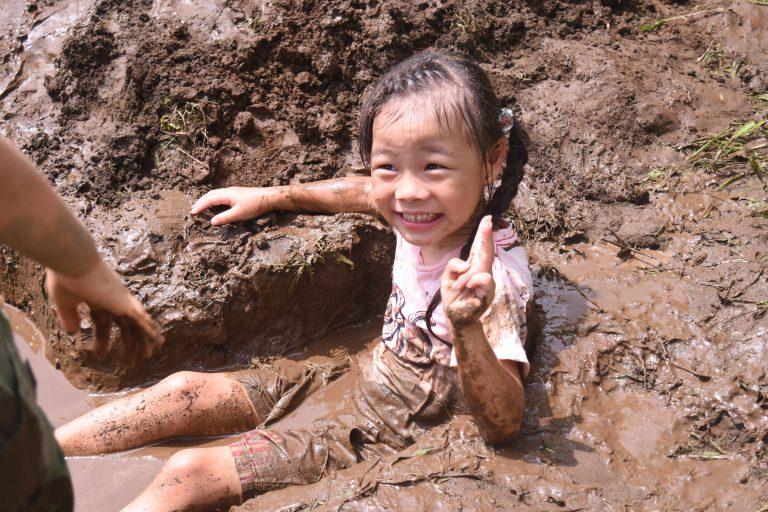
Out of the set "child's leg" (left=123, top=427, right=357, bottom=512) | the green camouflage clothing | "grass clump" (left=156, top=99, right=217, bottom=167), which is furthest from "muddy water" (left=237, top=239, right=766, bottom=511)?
"grass clump" (left=156, top=99, right=217, bottom=167)

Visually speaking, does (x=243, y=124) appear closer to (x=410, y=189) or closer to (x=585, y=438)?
(x=410, y=189)

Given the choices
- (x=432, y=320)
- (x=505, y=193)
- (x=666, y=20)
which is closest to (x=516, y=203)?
(x=505, y=193)

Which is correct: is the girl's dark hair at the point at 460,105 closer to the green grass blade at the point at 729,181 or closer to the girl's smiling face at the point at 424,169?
the girl's smiling face at the point at 424,169

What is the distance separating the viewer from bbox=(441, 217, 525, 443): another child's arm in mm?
2258

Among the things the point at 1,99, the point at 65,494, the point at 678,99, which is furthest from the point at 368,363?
the point at 1,99

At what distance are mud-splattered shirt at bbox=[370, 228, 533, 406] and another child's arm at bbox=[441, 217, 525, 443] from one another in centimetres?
17

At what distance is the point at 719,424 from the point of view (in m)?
2.71

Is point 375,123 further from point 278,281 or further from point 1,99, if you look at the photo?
point 1,99

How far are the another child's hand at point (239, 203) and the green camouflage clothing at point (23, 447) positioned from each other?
2036 millimetres

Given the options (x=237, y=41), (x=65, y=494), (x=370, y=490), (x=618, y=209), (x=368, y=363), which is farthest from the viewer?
(x=237, y=41)

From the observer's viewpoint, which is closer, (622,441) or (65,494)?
(65,494)

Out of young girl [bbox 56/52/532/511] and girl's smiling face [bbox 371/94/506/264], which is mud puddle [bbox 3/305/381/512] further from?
girl's smiling face [bbox 371/94/506/264]

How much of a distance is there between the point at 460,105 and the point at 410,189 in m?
0.35

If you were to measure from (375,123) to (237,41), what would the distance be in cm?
172
